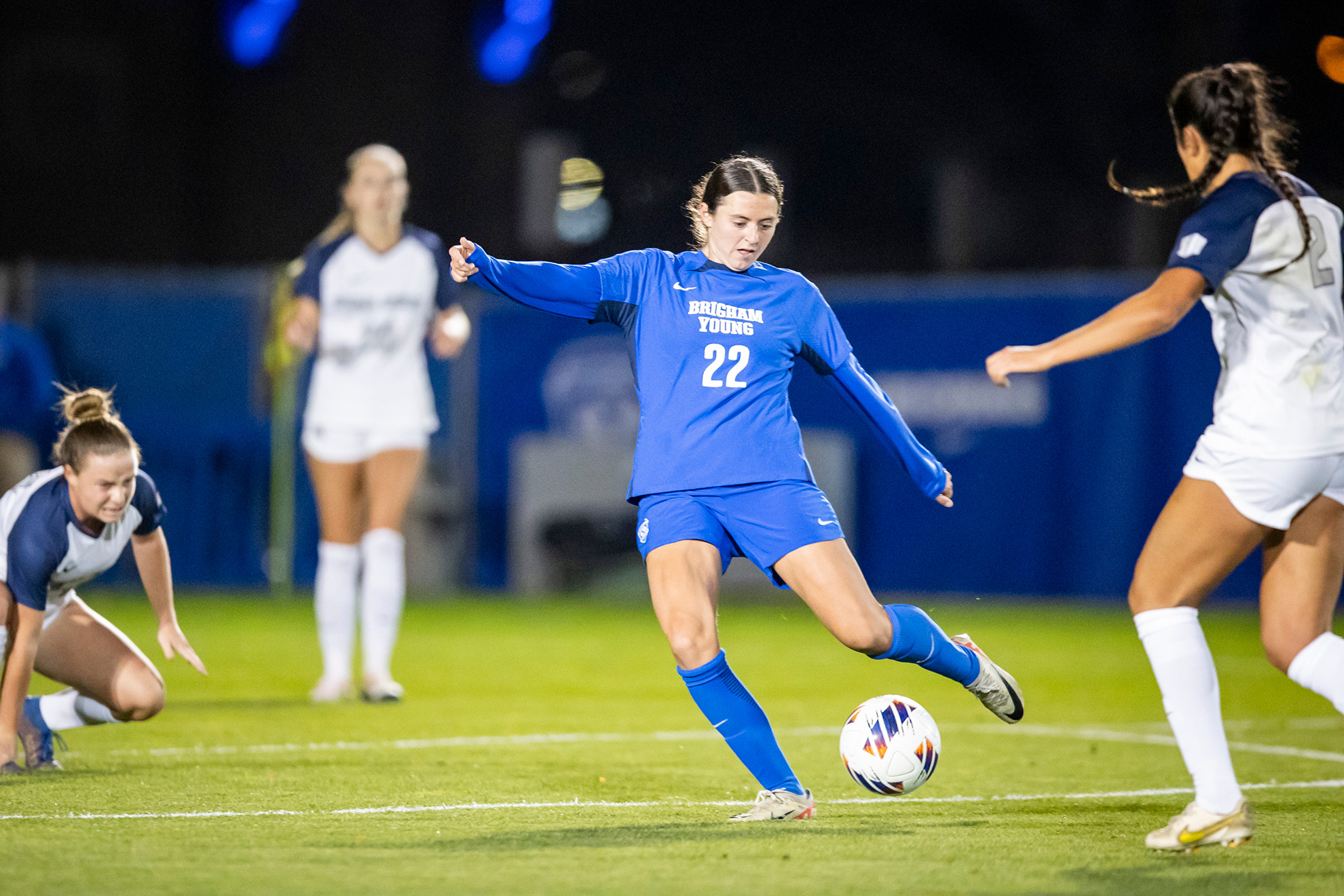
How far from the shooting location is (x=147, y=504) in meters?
5.79

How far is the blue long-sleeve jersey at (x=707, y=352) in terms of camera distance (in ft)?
16.1

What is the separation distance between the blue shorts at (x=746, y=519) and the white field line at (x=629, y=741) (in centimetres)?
196

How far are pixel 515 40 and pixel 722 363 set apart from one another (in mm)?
16077

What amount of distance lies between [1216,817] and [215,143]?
20773 mm

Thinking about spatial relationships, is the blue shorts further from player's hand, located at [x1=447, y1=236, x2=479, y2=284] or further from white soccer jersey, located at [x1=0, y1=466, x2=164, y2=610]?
white soccer jersey, located at [x1=0, y1=466, x2=164, y2=610]

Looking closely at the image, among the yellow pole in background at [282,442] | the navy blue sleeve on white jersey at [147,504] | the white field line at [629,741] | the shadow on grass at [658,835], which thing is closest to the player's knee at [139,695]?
the white field line at [629,741]

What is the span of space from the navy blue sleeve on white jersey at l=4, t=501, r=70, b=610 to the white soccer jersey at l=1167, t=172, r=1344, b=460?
3.49 metres

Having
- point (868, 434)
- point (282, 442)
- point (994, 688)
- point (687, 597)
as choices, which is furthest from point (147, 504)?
point (868, 434)

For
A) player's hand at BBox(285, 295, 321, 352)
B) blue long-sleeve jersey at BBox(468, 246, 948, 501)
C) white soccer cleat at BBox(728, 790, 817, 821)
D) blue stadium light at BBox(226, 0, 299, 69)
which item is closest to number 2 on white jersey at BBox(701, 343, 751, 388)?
blue long-sleeve jersey at BBox(468, 246, 948, 501)

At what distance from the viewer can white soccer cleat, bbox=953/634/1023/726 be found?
5.23 metres

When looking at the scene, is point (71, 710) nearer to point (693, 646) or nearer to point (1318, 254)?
point (693, 646)

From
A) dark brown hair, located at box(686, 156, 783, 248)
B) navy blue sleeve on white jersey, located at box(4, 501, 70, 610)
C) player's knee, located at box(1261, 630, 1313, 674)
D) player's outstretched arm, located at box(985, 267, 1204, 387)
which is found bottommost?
player's knee, located at box(1261, 630, 1313, 674)

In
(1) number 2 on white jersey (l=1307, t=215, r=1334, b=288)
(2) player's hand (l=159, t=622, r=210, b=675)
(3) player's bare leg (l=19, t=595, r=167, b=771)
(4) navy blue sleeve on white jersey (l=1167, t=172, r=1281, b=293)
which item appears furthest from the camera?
(3) player's bare leg (l=19, t=595, r=167, b=771)

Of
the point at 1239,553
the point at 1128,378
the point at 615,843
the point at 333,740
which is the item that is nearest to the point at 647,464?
the point at 615,843
